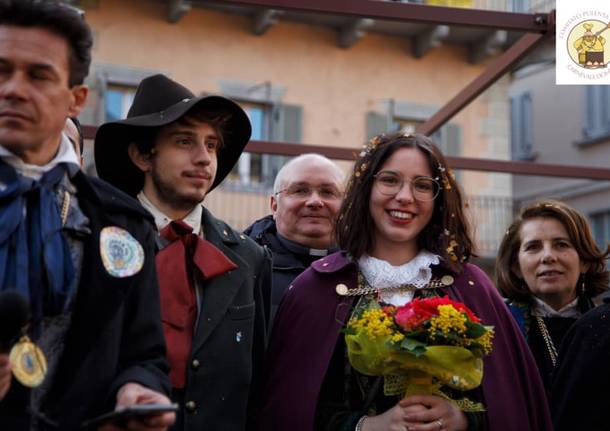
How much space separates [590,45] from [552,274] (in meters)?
1.31

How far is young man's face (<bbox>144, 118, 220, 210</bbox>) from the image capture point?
4.30 meters

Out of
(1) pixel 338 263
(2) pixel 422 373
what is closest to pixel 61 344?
(2) pixel 422 373

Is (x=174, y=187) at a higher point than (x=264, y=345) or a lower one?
higher

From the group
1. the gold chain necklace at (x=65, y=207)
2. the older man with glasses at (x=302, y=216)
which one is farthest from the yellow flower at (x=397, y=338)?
the older man with glasses at (x=302, y=216)

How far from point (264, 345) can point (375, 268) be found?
540 millimetres

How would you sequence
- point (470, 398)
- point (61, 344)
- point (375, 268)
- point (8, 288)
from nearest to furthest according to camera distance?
Answer: point (8, 288) → point (61, 344) → point (470, 398) → point (375, 268)

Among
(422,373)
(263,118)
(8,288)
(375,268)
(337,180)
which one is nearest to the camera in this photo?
(8,288)

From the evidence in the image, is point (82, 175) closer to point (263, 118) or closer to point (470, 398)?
point (470, 398)

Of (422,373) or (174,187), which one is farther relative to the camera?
(174,187)

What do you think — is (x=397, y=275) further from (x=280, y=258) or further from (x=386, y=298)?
(x=280, y=258)

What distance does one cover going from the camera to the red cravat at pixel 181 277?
4.02 m

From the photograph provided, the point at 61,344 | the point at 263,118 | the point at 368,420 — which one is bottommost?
the point at 368,420

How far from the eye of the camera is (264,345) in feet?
14.7

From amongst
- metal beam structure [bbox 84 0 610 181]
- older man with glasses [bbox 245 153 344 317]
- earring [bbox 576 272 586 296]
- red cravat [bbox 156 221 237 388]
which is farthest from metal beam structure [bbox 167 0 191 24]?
red cravat [bbox 156 221 237 388]
